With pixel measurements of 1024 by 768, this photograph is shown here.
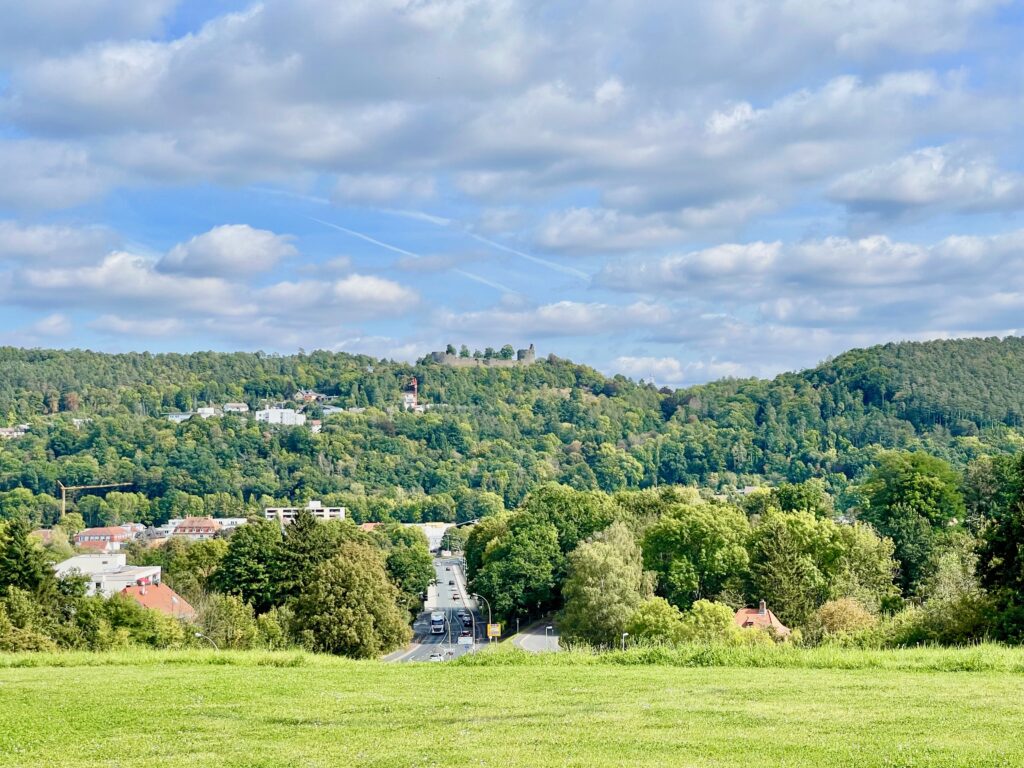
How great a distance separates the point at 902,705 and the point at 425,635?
77143 millimetres

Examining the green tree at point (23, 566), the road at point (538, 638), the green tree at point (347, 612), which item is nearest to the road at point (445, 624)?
the road at point (538, 638)

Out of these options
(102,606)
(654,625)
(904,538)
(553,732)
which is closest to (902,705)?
(553,732)

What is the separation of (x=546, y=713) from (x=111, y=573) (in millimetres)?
75327

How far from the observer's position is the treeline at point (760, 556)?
46.4m

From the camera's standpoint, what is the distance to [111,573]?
81625 mm

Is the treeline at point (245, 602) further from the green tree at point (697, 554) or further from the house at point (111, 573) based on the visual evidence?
the green tree at point (697, 554)

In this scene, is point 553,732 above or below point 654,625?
above

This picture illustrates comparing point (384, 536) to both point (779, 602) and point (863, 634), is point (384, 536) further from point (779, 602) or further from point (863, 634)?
point (863, 634)

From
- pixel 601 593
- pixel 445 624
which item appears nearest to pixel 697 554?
pixel 601 593

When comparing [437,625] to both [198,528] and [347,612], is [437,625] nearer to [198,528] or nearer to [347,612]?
[347,612]

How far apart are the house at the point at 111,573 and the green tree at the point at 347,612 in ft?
74.4

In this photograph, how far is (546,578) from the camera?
250ft

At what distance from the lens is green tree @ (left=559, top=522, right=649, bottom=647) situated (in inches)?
2207

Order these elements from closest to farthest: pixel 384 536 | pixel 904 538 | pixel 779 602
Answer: pixel 779 602, pixel 904 538, pixel 384 536
